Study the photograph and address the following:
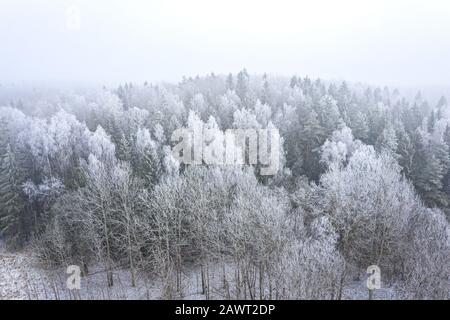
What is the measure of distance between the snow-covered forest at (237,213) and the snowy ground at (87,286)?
0.47 m

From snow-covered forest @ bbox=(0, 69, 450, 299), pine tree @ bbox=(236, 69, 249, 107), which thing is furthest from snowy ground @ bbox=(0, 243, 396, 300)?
pine tree @ bbox=(236, 69, 249, 107)

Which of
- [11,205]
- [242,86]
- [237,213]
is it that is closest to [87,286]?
[237,213]

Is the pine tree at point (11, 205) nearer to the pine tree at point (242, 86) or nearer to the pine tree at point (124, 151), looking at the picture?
the pine tree at point (124, 151)

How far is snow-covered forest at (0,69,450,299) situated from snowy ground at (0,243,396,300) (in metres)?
0.47

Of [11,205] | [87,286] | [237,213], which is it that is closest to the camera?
[237,213]

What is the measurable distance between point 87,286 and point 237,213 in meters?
13.0

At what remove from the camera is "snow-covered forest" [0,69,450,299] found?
20.1 m

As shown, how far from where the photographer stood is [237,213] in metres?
21.5

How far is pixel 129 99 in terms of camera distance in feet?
251

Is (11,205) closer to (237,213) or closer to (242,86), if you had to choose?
(237,213)

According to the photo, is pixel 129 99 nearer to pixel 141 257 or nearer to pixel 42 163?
pixel 42 163

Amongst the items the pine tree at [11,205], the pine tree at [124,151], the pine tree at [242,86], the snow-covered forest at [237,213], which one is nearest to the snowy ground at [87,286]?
the snow-covered forest at [237,213]

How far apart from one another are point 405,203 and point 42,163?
3772 centimetres
